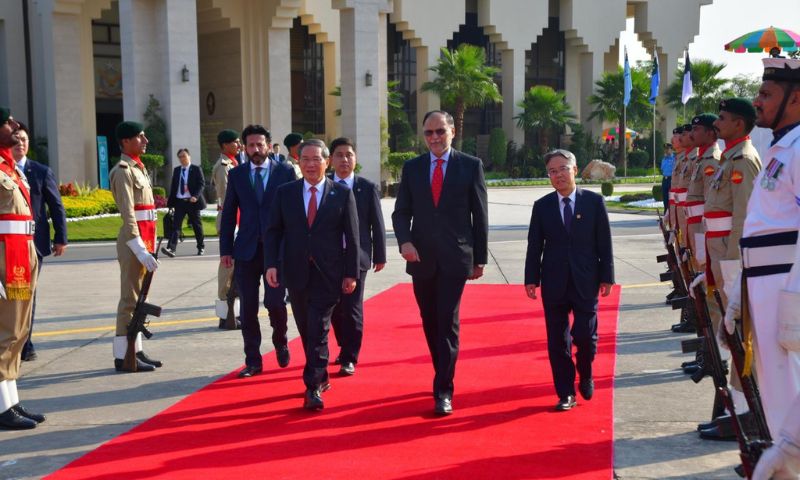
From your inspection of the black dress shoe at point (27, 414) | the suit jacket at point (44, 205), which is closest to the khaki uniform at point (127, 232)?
the suit jacket at point (44, 205)

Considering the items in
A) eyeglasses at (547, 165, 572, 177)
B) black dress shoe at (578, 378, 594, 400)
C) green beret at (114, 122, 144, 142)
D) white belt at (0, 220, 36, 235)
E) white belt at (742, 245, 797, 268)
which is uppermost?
green beret at (114, 122, 144, 142)

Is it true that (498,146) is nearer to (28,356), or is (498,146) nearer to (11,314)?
(28,356)

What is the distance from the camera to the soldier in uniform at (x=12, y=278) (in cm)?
587

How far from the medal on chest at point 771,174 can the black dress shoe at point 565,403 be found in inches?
105

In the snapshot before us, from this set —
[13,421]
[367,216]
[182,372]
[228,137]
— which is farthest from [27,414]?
[228,137]

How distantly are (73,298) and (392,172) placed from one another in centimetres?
2611

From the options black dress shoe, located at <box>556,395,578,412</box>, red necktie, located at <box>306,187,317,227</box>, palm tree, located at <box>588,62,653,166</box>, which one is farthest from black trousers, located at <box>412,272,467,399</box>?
palm tree, located at <box>588,62,653,166</box>

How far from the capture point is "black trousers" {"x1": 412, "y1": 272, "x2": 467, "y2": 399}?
6.10 m

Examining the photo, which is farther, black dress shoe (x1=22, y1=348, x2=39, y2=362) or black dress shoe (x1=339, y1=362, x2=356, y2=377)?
black dress shoe (x1=22, y1=348, x2=39, y2=362)

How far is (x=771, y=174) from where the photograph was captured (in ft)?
12.6

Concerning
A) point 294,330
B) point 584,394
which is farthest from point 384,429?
point 294,330

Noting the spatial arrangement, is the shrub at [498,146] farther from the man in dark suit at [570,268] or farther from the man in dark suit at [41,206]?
the man in dark suit at [570,268]

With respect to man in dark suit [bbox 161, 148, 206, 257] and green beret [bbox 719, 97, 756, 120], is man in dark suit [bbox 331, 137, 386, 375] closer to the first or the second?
green beret [bbox 719, 97, 756, 120]

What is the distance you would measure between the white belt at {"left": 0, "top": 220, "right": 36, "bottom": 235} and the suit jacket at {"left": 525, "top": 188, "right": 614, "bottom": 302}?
3.50 m
